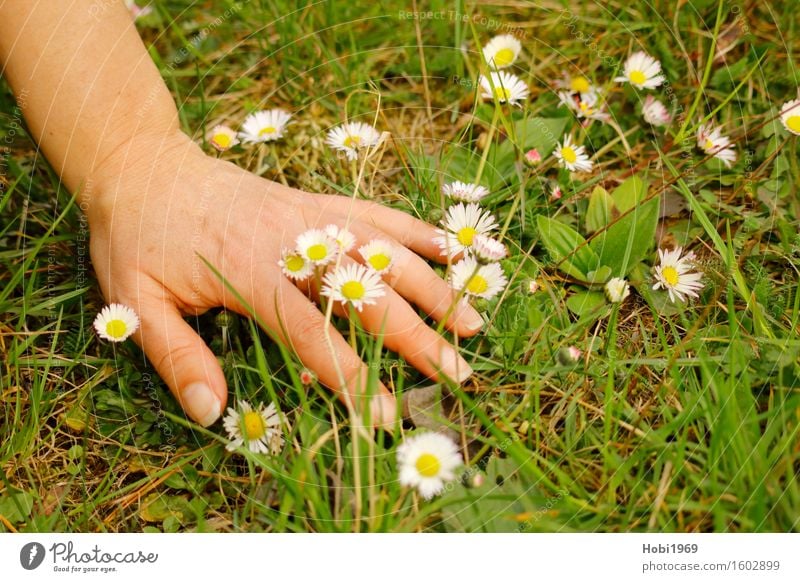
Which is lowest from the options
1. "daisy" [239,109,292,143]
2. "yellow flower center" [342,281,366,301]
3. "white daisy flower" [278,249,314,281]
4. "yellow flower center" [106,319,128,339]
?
"yellow flower center" [106,319,128,339]

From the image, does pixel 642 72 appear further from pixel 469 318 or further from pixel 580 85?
pixel 469 318

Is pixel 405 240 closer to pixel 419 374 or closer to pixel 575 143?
pixel 419 374

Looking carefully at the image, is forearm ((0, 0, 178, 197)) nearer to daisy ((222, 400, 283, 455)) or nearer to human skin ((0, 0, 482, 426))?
human skin ((0, 0, 482, 426))

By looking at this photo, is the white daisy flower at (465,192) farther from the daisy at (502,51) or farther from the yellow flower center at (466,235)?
the daisy at (502,51)

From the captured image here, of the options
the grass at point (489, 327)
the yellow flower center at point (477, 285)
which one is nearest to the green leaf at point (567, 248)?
the grass at point (489, 327)

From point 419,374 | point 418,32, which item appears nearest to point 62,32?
point 418,32

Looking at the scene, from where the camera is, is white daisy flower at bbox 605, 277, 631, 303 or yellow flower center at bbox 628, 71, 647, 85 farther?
yellow flower center at bbox 628, 71, 647, 85

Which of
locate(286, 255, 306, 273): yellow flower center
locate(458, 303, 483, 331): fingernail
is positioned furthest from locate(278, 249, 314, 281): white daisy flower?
locate(458, 303, 483, 331): fingernail
